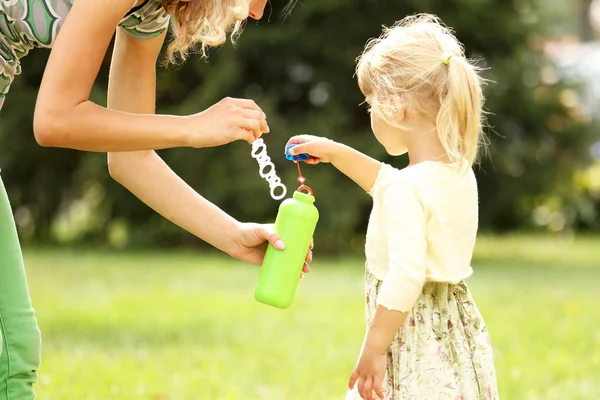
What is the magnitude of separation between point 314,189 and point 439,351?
649 centimetres

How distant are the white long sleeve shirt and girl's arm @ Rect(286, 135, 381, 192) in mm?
139

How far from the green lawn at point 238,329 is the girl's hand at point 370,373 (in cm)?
140

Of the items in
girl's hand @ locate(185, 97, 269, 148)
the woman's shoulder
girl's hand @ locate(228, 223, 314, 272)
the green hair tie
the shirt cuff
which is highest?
the woman's shoulder

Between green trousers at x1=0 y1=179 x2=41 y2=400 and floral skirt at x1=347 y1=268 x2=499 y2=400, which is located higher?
green trousers at x1=0 y1=179 x2=41 y2=400

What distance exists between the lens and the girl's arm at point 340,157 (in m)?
2.37

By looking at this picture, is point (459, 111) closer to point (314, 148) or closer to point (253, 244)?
point (314, 148)

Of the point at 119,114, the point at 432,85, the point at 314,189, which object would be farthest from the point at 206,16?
the point at 314,189

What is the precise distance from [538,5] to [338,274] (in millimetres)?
3928

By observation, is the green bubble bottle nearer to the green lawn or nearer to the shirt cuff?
the shirt cuff

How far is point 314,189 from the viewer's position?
28.6 ft

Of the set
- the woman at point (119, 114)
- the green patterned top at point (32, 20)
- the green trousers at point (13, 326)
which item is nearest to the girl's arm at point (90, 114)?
the woman at point (119, 114)

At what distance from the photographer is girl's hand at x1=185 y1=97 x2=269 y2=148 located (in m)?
1.97

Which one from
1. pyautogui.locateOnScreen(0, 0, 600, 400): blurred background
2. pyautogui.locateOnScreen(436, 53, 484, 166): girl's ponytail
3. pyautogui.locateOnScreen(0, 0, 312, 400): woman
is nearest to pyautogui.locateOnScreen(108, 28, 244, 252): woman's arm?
pyautogui.locateOnScreen(0, 0, 312, 400): woman

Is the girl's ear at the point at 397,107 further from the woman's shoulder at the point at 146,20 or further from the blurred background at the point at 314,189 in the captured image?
the blurred background at the point at 314,189
